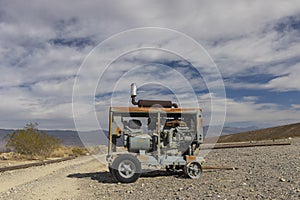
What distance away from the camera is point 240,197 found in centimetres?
791

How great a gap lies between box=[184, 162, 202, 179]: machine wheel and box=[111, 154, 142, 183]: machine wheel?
5.96ft

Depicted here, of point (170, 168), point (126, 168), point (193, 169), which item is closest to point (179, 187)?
point (193, 169)

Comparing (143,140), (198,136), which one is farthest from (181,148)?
(143,140)

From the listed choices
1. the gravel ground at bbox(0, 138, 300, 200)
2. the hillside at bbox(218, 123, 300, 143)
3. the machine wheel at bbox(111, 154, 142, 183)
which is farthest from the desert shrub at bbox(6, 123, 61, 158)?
the hillside at bbox(218, 123, 300, 143)

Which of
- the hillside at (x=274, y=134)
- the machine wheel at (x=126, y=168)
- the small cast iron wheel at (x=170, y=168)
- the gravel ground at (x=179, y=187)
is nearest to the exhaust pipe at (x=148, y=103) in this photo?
the machine wheel at (x=126, y=168)

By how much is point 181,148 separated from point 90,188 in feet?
13.3

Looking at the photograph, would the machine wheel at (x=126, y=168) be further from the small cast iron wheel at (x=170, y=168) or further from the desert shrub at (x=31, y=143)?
the desert shrub at (x=31, y=143)

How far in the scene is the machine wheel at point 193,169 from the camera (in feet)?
40.2

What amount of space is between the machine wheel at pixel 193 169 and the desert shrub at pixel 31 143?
24.0 metres

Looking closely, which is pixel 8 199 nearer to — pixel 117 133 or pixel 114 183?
pixel 114 183

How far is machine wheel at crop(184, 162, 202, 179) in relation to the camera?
1224 centimetres

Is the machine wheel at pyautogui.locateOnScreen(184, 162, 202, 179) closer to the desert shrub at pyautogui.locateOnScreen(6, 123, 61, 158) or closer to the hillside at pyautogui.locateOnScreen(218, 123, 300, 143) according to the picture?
the desert shrub at pyautogui.locateOnScreen(6, 123, 61, 158)

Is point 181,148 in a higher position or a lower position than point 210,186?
higher

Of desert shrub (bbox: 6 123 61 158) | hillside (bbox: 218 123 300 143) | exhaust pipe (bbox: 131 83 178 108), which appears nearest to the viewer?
exhaust pipe (bbox: 131 83 178 108)
